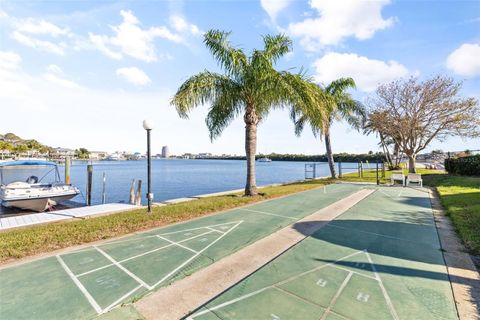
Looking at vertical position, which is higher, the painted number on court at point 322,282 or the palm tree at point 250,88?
the palm tree at point 250,88

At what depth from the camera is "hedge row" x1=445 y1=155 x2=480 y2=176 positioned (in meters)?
16.2

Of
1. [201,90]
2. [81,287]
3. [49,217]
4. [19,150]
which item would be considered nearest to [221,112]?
[201,90]

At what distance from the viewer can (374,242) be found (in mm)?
5605

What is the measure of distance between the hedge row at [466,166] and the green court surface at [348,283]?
1478cm

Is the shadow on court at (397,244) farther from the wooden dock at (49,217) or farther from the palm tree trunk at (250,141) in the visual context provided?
the wooden dock at (49,217)

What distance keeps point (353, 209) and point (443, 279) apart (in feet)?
17.2

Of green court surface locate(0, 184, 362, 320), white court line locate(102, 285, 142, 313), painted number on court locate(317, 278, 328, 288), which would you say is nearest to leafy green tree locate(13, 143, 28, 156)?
green court surface locate(0, 184, 362, 320)

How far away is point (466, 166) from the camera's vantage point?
56.0ft

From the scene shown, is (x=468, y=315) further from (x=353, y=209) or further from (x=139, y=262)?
(x=353, y=209)

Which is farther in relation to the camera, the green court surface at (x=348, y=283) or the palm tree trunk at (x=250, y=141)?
the palm tree trunk at (x=250, y=141)

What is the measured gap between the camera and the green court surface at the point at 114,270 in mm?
3256

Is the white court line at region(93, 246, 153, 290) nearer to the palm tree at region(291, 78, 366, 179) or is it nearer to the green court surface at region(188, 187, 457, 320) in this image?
the green court surface at region(188, 187, 457, 320)

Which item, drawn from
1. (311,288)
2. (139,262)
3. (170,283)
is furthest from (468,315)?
(139,262)

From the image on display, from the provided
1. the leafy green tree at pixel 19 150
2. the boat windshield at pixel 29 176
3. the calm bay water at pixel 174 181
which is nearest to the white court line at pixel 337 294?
the calm bay water at pixel 174 181
